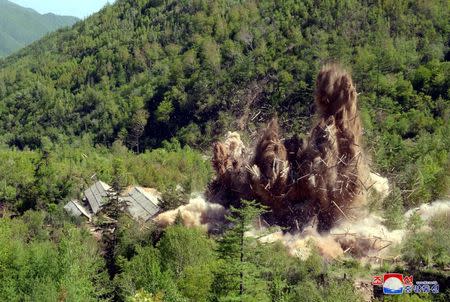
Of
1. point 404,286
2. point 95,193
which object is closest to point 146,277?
point 404,286

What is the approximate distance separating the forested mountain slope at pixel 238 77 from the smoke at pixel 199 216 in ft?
36.1

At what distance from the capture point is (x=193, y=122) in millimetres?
82000

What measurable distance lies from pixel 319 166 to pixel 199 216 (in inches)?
321

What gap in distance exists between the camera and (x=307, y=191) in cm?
2941

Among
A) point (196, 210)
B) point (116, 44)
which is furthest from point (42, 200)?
point (116, 44)

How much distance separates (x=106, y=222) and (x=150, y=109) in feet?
191

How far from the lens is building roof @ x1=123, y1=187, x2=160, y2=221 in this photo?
134 feet

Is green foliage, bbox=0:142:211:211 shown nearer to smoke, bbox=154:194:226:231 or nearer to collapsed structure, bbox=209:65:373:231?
smoke, bbox=154:194:226:231

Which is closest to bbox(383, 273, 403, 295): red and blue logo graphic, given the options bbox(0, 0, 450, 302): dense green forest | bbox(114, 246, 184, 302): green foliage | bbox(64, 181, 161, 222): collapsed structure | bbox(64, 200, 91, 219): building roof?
bbox(0, 0, 450, 302): dense green forest

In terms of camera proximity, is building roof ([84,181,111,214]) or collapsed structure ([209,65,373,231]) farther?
building roof ([84,181,111,214])

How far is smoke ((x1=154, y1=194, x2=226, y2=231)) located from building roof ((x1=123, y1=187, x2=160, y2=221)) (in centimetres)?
722

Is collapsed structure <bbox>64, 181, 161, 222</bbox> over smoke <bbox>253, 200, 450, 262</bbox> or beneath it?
over

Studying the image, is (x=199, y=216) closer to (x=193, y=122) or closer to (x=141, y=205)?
(x=141, y=205)

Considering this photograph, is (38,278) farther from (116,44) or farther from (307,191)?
(116,44)
